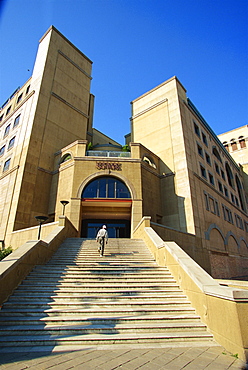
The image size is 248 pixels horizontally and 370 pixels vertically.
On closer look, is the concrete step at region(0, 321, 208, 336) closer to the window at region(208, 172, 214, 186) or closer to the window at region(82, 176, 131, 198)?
the window at region(82, 176, 131, 198)

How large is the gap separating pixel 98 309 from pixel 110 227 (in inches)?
661

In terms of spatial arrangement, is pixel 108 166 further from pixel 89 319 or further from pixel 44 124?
pixel 89 319

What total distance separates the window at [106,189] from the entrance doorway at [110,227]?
436cm

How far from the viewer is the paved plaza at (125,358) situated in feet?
12.6

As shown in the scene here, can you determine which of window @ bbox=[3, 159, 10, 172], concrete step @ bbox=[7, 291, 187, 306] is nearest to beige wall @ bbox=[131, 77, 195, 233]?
concrete step @ bbox=[7, 291, 187, 306]

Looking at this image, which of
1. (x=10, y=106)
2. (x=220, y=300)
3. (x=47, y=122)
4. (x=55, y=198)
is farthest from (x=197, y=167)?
Result: (x=10, y=106)

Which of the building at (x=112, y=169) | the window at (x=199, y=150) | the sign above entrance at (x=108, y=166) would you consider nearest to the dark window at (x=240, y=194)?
the building at (x=112, y=169)

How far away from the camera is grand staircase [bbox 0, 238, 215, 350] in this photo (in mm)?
5055

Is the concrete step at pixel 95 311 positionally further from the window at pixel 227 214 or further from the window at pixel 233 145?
the window at pixel 233 145

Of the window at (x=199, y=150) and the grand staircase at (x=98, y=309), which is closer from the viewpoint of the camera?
the grand staircase at (x=98, y=309)

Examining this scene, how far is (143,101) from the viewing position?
104ft

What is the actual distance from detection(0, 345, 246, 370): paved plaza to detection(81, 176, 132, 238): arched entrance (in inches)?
597

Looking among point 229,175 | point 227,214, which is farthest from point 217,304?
point 229,175

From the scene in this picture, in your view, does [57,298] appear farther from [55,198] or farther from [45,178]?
[45,178]
